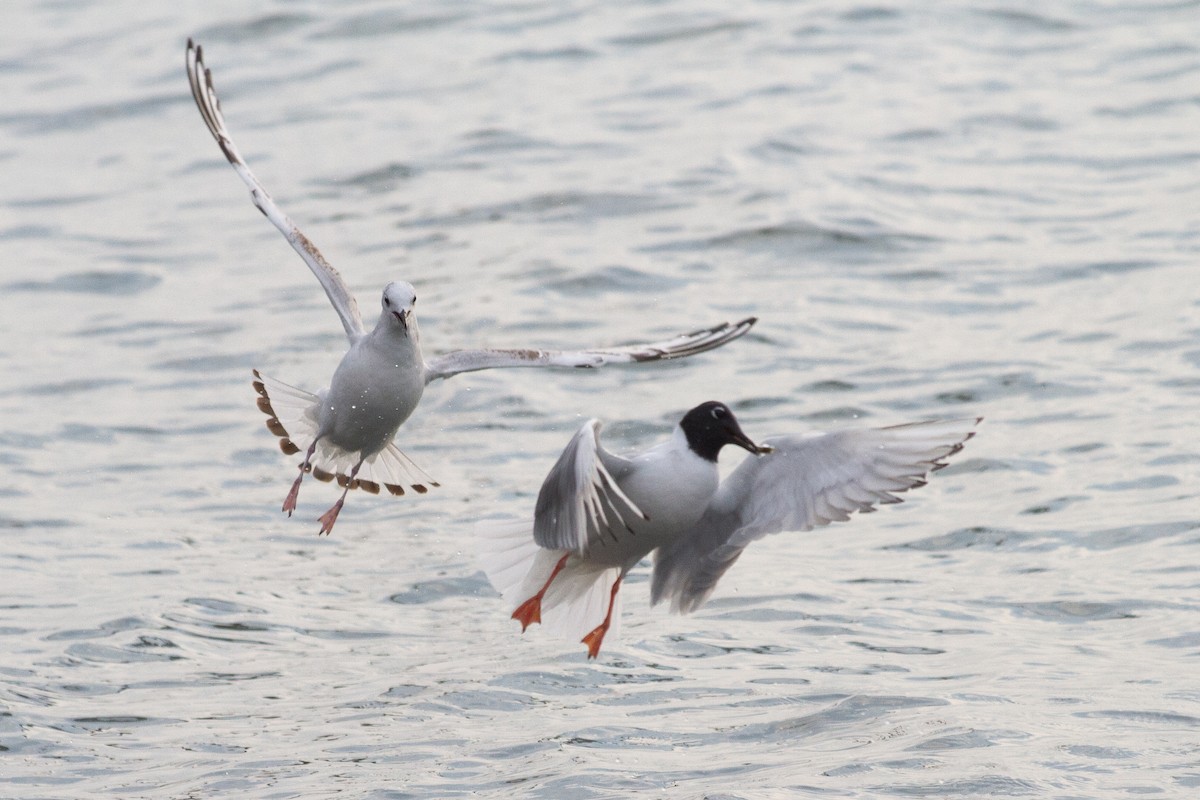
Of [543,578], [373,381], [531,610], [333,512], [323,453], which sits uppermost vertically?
[373,381]

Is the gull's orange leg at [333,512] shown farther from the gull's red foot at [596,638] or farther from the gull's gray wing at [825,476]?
the gull's gray wing at [825,476]

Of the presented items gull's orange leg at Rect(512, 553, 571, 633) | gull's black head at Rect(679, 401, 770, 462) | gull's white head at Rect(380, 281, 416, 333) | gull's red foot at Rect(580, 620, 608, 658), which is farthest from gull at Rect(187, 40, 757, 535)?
gull's red foot at Rect(580, 620, 608, 658)

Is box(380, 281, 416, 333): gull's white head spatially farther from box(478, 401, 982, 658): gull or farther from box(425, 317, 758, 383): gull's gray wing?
box(478, 401, 982, 658): gull

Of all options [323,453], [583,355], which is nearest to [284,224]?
[323,453]

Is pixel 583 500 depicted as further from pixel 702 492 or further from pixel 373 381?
pixel 373 381

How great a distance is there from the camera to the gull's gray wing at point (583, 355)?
775cm

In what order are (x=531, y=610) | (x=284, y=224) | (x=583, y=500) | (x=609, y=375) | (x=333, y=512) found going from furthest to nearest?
1. (x=609, y=375)
2. (x=284, y=224)
3. (x=333, y=512)
4. (x=531, y=610)
5. (x=583, y=500)

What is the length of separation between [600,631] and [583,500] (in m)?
1.36

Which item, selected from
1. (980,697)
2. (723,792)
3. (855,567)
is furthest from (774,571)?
(723,792)

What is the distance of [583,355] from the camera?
7.77 meters

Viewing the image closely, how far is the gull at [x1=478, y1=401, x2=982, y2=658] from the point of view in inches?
269

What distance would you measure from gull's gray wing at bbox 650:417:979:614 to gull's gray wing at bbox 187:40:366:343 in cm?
189

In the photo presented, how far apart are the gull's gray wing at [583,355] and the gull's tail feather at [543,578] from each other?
66cm

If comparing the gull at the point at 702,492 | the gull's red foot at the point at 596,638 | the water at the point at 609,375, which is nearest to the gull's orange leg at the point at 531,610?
the gull at the point at 702,492
